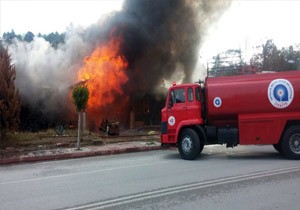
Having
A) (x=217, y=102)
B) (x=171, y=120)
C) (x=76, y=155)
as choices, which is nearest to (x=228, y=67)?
(x=217, y=102)

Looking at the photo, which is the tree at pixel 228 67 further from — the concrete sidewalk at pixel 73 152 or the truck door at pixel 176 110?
the concrete sidewalk at pixel 73 152

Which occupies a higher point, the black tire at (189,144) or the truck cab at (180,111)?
the truck cab at (180,111)

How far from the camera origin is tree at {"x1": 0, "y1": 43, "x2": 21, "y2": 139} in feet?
58.2

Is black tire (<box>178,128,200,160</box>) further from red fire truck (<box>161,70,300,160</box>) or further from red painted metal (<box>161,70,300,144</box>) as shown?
red painted metal (<box>161,70,300,144</box>)

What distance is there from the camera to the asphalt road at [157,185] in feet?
22.2

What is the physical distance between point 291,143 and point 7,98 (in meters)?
12.5

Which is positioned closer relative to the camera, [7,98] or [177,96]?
[177,96]

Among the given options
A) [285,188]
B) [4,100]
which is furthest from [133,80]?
[285,188]

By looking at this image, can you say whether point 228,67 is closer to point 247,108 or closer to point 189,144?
point 247,108

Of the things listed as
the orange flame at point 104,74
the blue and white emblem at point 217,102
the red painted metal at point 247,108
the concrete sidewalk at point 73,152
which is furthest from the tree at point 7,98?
the blue and white emblem at point 217,102

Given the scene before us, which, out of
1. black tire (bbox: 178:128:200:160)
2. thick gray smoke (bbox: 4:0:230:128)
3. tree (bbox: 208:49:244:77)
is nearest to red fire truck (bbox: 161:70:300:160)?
black tire (bbox: 178:128:200:160)

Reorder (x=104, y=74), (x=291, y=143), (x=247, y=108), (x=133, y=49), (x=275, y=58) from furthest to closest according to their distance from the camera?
1. (x=275, y=58)
2. (x=133, y=49)
3. (x=104, y=74)
4. (x=247, y=108)
5. (x=291, y=143)

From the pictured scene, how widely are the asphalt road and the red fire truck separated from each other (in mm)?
693

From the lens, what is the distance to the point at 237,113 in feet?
Answer: 42.5
